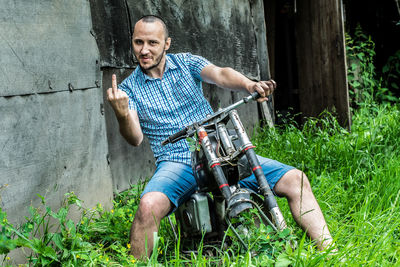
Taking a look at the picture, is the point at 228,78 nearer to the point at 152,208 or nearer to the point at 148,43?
the point at 148,43

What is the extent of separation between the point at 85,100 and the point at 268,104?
3466 millimetres

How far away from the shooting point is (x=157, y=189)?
8.12ft

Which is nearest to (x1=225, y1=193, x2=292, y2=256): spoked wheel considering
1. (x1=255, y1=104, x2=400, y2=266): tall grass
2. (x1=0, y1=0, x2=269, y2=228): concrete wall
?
(x1=255, y1=104, x2=400, y2=266): tall grass

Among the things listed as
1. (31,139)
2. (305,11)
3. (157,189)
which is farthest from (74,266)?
(305,11)

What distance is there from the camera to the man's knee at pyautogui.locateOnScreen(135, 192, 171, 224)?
7.84ft

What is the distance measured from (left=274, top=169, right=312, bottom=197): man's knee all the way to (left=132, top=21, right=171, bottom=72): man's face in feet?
3.66

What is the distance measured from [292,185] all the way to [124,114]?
3.36 ft

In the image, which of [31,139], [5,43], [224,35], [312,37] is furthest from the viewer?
[312,37]

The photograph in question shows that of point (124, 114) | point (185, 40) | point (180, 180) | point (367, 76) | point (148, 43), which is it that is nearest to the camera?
point (124, 114)

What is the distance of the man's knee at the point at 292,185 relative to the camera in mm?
2502

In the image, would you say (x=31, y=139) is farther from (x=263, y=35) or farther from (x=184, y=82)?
(x=263, y=35)

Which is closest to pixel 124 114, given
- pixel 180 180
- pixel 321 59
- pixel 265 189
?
pixel 180 180

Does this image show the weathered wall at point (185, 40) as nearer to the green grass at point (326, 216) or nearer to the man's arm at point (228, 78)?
the green grass at point (326, 216)

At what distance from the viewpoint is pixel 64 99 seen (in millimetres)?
3004
